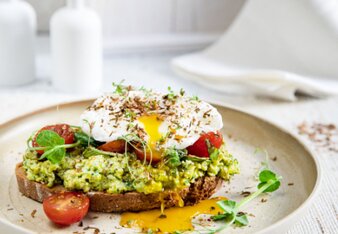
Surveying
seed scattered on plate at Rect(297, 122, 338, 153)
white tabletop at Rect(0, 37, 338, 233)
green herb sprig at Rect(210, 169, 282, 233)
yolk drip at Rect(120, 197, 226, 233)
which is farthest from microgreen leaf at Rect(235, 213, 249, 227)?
seed scattered on plate at Rect(297, 122, 338, 153)

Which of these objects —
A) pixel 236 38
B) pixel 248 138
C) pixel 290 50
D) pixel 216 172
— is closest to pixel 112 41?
pixel 236 38

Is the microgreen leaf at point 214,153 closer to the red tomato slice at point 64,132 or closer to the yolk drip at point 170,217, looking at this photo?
the yolk drip at point 170,217

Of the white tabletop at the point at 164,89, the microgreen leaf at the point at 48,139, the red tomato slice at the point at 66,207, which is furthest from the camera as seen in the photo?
the white tabletop at the point at 164,89

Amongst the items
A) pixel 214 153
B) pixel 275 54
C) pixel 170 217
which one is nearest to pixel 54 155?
pixel 170 217

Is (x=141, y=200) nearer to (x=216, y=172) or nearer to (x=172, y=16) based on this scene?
(x=216, y=172)

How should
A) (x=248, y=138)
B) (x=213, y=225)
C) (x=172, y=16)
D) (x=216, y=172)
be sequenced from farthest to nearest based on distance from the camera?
(x=172, y=16) → (x=248, y=138) → (x=216, y=172) → (x=213, y=225)

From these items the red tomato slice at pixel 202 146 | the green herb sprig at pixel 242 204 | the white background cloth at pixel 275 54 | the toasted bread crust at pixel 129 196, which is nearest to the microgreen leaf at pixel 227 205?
the green herb sprig at pixel 242 204

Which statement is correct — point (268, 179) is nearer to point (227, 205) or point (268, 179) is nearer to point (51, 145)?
point (227, 205)
